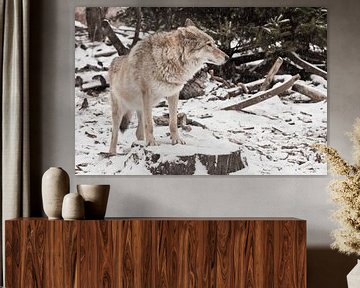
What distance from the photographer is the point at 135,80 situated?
4.06m

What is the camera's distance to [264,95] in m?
4.04

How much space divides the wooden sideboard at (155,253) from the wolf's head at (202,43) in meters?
1.10

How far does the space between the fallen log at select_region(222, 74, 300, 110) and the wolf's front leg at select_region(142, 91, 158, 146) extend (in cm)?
47

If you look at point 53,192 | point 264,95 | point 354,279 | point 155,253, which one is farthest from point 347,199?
point 53,192

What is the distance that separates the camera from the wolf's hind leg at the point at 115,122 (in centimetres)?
402

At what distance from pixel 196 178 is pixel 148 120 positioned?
475 mm

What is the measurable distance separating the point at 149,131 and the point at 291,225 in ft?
3.56

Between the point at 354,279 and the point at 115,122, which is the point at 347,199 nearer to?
the point at 354,279

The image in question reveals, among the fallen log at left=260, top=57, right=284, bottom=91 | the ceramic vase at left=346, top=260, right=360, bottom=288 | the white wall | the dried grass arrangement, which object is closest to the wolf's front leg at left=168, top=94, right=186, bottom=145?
the white wall

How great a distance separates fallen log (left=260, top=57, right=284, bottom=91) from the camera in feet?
13.3

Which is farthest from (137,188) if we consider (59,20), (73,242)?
(59,20)

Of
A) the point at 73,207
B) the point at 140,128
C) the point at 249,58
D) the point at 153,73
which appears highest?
the point at 249,58

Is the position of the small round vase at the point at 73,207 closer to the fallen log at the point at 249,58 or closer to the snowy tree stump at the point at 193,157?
the snowy tree stump at the point at 193,157

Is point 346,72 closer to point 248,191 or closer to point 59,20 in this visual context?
point 248,191
